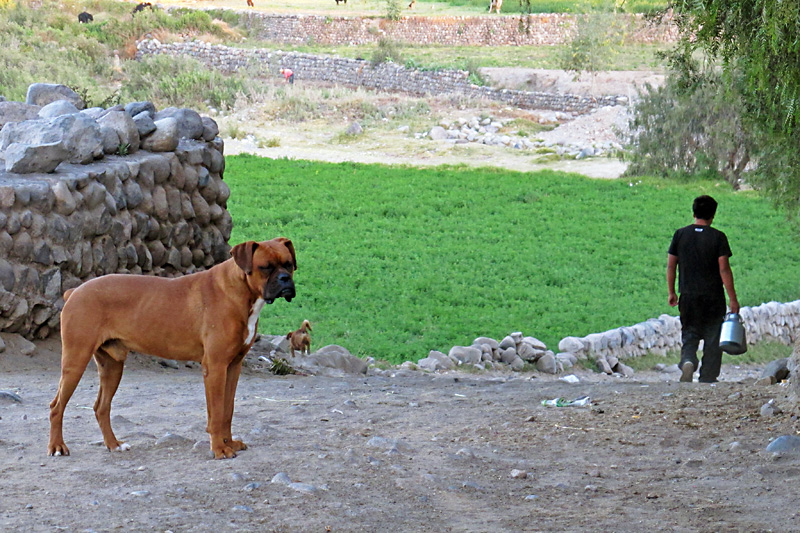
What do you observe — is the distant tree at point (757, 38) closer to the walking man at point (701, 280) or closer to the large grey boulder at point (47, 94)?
the walking man at point (701, 280)

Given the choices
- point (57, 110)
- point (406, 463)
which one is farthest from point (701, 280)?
point (57, 110)

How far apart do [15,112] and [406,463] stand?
7524mm

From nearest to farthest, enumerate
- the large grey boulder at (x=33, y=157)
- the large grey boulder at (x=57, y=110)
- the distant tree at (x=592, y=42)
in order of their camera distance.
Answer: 1. the large grey boulder at (x=33, y=157)
2. the large grey boulder at (x=57, y=110)
3. the distant tree at (x=592, y=42)

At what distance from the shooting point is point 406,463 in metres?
5.48

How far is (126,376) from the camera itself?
8.41 m

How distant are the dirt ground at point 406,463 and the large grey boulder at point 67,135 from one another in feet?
7.00

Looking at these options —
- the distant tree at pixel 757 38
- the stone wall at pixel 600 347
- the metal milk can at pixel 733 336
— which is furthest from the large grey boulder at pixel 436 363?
the distant tree at pixel 757 38

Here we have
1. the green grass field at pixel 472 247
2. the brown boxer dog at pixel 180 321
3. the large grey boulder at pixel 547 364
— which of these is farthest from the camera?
the green grass field at pixel 472 247

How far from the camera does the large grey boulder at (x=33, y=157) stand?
342 inches

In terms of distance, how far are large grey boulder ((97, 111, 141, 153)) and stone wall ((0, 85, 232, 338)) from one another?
0.01m

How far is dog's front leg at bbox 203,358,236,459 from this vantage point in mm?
5297

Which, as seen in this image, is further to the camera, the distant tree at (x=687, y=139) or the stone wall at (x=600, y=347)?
the distant tree at (x=687, y=139)

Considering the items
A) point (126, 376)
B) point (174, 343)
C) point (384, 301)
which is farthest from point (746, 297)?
point (174, 343)

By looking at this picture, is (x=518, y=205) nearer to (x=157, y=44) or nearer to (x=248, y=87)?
(x=248, y=87)
